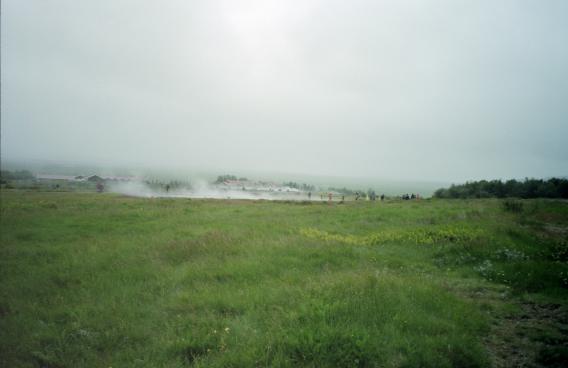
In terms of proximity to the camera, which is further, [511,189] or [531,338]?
[511,189]

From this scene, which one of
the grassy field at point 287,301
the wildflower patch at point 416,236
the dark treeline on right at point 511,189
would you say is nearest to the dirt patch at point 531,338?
the grassy field at point 287,301

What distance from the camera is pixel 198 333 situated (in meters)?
5.29

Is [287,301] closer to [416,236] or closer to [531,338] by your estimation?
[531,338]

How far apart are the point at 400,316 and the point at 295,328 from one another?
209 cm

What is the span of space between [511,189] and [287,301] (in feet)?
146

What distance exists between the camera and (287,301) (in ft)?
20.7

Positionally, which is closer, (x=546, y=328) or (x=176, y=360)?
(x=176, y=360)

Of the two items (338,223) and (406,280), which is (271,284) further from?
(338,223)

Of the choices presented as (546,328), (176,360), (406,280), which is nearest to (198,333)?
(176,360)

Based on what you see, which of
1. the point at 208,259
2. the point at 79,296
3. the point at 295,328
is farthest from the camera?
the point at 208,259

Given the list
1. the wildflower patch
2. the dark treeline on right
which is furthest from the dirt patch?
the dark treeline on right

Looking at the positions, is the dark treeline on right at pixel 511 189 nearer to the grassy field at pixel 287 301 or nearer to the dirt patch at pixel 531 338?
the grassy field at pixel 287 301

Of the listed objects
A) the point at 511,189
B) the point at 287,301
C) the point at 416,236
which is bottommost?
the point at 287,301

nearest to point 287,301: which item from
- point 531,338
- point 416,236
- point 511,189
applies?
point 531,338
